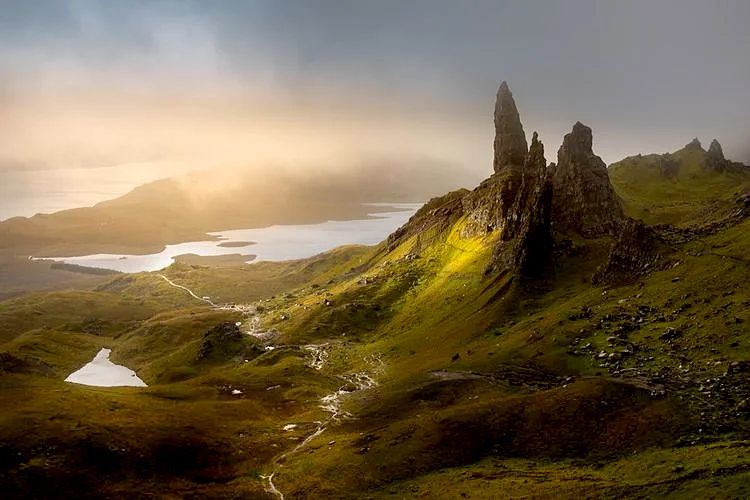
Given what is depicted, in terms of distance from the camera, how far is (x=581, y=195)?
156m

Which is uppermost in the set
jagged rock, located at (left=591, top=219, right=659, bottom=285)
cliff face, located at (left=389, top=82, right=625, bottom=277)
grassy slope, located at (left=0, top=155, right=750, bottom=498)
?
cliff face, located at (left=389, top=82, right=625, bottom=277)

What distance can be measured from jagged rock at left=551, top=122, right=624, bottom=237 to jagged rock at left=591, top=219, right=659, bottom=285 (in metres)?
33.9

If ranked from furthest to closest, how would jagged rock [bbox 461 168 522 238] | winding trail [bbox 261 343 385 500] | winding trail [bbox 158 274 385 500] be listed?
jagged rock [bbox 461 168 522 238] < winding trail [bbox 158 274 385 500] < winding trail [bbox 261 343 385 500]

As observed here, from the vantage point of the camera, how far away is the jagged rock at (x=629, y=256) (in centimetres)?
10955

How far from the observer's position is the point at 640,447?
190 ft

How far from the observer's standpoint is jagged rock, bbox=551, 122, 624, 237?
151000 mm

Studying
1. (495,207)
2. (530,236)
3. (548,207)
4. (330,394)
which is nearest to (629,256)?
(530,236)

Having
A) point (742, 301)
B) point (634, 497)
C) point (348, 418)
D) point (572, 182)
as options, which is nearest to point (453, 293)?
point (572, 182)

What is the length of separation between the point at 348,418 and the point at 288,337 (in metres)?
88.7

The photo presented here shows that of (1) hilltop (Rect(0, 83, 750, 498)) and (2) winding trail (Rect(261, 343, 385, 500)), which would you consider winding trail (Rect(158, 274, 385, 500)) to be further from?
(1) hilltop (Rect(0, 83, 750, 498))

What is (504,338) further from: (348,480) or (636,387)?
(348,480)

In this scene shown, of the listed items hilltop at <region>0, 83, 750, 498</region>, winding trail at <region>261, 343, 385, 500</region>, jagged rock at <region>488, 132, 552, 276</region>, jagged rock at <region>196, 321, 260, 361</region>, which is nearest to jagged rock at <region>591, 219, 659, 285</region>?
hilltop at <region>0, 83, 750, 498</region>

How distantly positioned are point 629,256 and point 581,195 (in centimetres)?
4758

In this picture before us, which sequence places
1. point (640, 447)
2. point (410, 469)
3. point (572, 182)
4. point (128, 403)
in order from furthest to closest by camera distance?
1. point (572, 182)
2. point (128, 403)
3. point (410, 469)
4. point (640, 447)
